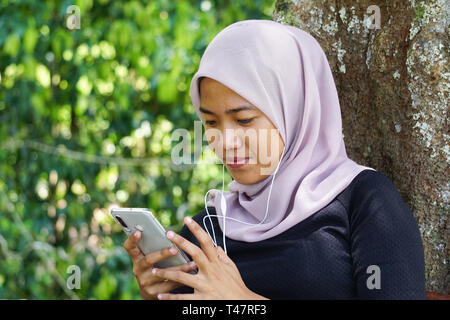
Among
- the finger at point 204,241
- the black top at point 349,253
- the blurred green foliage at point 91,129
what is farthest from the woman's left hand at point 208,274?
the blurred green foliage at point 91,129

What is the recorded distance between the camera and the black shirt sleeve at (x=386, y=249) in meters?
1.21

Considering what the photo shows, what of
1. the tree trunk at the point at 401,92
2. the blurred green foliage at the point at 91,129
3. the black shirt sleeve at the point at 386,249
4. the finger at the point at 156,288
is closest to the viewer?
the black shirt sleeve at the point at 386,249

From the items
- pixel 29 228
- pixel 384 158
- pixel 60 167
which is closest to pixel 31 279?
pixel 29 228

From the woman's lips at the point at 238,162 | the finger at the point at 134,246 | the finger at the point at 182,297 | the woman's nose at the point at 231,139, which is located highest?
the woman's nose at the point at 231,139

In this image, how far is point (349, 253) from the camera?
133cm

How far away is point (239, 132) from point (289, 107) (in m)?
0.13

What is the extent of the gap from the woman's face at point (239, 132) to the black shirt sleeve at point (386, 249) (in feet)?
0.78

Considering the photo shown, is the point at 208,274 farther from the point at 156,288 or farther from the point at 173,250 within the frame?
the point at 156,288

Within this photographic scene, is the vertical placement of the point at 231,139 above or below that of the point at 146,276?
above

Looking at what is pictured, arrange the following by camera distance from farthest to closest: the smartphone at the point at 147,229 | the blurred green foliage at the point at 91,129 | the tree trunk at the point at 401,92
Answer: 1. the blurred green foliage at the point at 91,129
2. the tree trunk at the point at 401,92
3. the smartphone at the point at 147,229

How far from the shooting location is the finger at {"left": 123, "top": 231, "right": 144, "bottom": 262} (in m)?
1.37

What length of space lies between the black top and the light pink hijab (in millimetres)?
32

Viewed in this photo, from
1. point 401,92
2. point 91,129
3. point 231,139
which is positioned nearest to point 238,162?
point 231,139

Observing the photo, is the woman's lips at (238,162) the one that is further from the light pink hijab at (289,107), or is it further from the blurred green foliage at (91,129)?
the blurred green foliage at (91,129)
